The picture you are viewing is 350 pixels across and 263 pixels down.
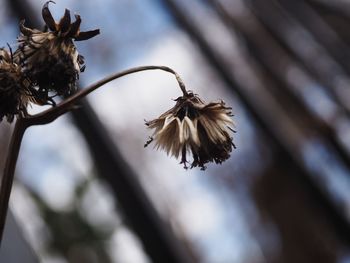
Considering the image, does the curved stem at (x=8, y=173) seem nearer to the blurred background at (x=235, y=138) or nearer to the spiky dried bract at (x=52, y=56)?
the spiky dried bract at (x=52, y=56)

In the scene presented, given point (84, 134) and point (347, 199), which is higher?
point (84, 134)

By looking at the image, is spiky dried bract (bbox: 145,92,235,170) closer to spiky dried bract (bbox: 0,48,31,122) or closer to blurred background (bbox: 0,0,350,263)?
spiky dried bract (bbox: 0,48,31,122)

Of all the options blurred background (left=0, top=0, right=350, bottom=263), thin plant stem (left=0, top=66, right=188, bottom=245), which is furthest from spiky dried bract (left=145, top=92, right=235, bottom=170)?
blurred background (left=0, top=0, right=350, bottom=263)

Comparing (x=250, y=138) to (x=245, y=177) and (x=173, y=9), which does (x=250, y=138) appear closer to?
(x=245, y=177)

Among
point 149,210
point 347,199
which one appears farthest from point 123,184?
point 347,199

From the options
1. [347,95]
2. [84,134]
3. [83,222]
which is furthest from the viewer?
[83,222]

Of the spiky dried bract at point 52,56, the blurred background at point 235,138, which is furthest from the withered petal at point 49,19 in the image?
the blurred background at point 235,138
